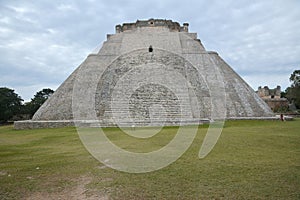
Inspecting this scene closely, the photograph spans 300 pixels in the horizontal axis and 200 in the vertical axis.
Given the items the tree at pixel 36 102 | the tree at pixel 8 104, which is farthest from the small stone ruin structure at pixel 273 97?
the tree at pixel 8 104

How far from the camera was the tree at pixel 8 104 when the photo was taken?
28734mm

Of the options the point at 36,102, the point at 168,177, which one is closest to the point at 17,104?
the point at 36,102

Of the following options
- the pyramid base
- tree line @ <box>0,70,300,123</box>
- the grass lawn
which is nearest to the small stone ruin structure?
tree line @ <box>0,70,300,123</box>

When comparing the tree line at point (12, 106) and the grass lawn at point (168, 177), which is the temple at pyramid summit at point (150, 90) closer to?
the grass lawn at point (168, 177)

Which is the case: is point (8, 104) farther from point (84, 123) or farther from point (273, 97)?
point (273, 97)

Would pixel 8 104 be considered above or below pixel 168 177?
above

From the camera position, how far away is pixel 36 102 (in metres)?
34.6

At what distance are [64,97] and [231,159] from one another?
1418 cm

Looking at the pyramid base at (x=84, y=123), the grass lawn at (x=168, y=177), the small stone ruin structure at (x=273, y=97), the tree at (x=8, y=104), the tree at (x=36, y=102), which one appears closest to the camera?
the grass lawn at (x=168, y=177)

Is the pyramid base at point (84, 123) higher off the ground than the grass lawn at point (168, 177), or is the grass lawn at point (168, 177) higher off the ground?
the pyramid base at point (84, 123)

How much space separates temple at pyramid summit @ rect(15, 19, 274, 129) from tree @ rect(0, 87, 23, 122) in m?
12.4

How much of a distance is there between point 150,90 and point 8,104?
64.6ft

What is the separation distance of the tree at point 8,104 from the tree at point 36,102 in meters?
1.64

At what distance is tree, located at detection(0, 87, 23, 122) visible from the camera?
28734mm
